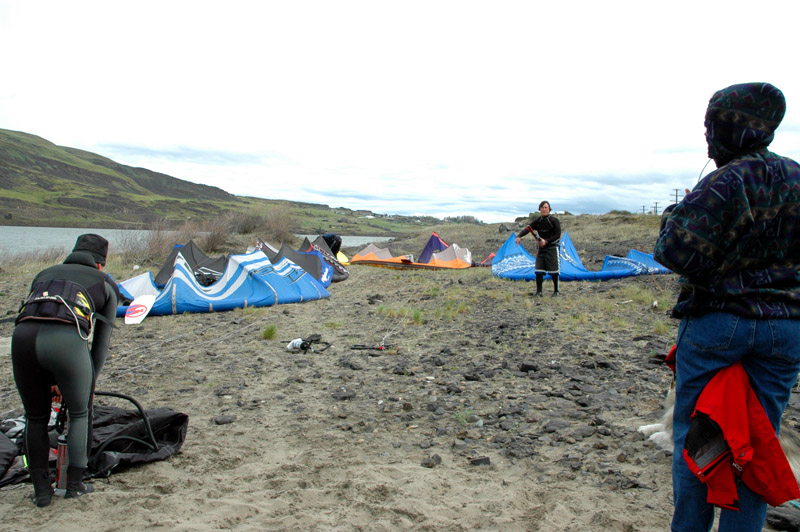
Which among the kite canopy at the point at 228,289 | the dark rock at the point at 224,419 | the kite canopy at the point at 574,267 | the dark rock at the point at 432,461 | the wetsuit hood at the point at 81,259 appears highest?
the wetsuit hood at the point at 81,259

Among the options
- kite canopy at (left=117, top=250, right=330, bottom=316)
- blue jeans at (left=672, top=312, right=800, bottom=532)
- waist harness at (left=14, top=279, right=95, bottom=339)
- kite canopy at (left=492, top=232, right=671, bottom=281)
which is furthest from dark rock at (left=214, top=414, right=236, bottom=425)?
kite canopy at (left=492, top=232, right=671, bottom=281)

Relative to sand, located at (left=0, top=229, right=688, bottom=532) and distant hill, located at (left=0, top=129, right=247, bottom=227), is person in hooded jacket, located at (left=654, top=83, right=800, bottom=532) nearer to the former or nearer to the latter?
sand, located at (left=0, top=229, right=688, bottom=532)

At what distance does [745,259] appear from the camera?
66.2 inches

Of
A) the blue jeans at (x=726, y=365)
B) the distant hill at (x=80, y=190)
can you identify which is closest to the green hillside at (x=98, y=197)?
the distant hill at (x=80, y=190)

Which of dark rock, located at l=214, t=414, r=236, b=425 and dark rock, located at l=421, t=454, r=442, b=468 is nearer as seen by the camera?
dark rock, located at l=421, t=454, r=442, b=468

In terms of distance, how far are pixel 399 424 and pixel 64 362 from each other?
7.43ft

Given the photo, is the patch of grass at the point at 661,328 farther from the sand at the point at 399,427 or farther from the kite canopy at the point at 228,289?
the kite canopy at the point at 228,289

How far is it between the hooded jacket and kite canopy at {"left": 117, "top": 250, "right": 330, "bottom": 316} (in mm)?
8559

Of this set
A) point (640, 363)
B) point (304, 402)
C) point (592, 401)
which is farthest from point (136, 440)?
point (640, 363)

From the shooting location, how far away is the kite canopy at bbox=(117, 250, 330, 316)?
8.96 m

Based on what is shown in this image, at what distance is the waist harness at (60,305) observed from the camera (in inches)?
108

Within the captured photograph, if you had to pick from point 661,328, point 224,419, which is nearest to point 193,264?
point 224,419

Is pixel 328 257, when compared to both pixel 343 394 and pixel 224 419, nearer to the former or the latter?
pixel 343 394

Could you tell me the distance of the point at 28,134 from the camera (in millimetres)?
116688
